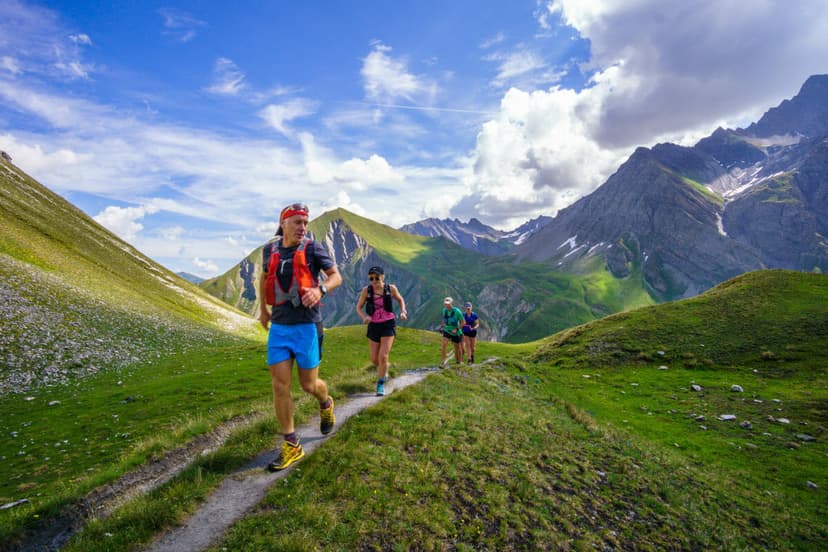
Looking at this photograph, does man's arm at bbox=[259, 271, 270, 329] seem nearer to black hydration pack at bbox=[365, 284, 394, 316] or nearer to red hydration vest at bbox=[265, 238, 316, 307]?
red hydration vest at bbox=[265, 238, 316, 307]

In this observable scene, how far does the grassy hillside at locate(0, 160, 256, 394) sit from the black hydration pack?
27.3 metres

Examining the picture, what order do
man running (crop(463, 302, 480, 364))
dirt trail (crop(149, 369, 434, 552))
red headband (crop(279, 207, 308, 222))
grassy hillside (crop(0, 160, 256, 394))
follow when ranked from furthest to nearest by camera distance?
grassy hillside (crop(0, 160, 256, 394)) → man running (crop(463, 302, 480, 364)) → red headband (crop(279, 207, 308, 222)) → dirt trail (crop(149, 369, 434, 552))

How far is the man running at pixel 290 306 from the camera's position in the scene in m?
7.75

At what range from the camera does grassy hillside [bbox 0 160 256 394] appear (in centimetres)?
3100

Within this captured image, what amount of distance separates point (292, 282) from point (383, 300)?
738cm

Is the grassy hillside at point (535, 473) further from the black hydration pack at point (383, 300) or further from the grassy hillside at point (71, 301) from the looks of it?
the grassy hillside at point (71, 301)

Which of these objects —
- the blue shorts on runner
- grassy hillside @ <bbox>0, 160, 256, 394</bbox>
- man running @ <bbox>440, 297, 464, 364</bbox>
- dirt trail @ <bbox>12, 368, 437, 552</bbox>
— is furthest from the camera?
grassy hillside @ <bbox>0, 160, 256, 394</bbox>

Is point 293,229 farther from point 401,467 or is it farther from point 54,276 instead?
point 54,276

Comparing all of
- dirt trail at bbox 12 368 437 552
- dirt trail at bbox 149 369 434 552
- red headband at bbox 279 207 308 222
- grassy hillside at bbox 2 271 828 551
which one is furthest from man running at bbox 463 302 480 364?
red headband at bbox 279 207 308 222

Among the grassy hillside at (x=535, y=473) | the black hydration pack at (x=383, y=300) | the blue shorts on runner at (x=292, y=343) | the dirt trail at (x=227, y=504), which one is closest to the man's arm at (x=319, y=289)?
the blue shorts on runner at (x=292, y=343)

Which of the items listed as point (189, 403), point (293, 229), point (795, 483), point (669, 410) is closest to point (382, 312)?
point (293, 229)

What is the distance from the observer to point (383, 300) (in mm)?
14914

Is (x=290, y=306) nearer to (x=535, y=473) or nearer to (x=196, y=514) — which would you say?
(x=196, y=514)

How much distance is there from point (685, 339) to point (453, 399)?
3240 centimetres
